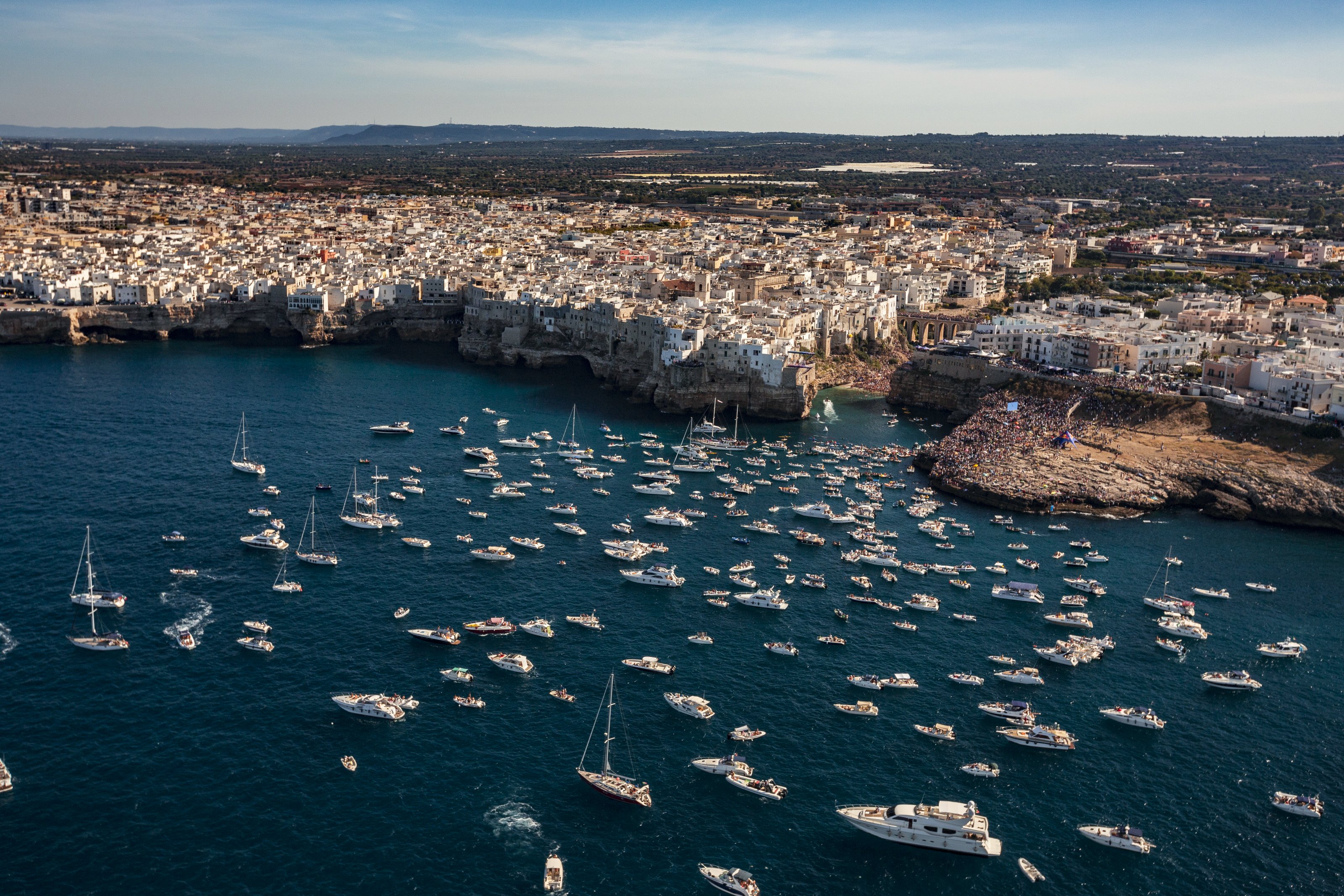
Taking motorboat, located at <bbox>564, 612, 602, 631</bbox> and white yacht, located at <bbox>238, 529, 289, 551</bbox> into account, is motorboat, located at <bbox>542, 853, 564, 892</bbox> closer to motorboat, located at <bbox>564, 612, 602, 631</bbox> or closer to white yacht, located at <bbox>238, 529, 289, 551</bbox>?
motorboat, located at <bbox>564, 612, 602, 631</bbox>

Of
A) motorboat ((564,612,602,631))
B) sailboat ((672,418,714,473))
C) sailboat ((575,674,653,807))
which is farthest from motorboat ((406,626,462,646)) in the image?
sailboat ((672,418,714,473))

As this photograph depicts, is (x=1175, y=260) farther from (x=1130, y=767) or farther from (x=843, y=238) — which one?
(x=1130, y=767)

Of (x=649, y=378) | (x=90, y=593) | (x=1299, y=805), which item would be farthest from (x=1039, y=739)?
(x=649, y=378)

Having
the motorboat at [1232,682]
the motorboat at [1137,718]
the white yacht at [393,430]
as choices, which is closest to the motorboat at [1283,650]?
the motorboat at [1232,682]

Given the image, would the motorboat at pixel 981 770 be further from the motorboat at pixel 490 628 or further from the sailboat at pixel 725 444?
the sailboat at pixel 725 444

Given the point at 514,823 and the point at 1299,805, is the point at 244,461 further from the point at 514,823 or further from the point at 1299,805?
the point at 1299,805
